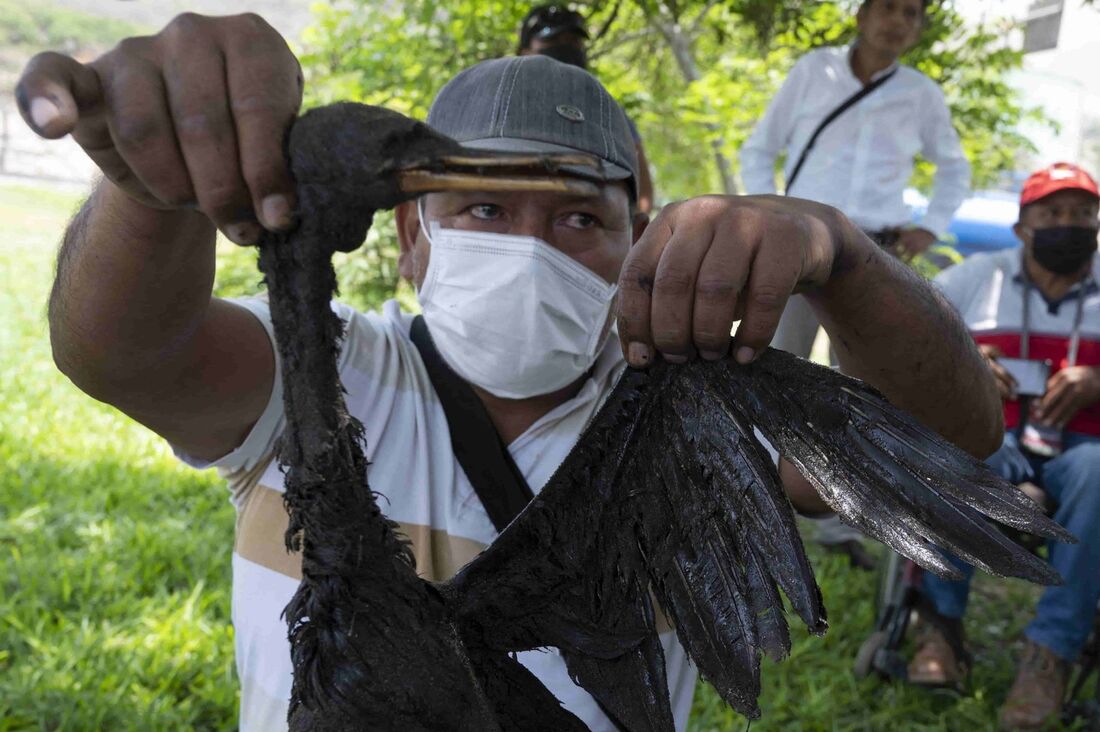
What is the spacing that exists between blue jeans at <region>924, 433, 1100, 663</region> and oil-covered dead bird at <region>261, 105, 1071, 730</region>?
2741 millimetres

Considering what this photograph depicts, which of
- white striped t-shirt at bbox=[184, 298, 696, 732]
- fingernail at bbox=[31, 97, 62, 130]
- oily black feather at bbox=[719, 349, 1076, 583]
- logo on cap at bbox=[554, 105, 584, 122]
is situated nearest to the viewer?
fingernail at bbox=[31, 97, 62, 130]

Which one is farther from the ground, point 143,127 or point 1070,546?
point 143,127

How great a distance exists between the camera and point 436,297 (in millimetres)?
2088

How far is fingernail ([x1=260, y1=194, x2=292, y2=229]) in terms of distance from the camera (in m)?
1.20

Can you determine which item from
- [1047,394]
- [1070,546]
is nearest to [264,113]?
[1070,546]

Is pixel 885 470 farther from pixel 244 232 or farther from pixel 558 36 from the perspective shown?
pixel 558 36

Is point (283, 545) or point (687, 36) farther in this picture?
point (687, 36)

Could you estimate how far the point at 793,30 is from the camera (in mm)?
6352

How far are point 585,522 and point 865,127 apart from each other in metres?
3.78

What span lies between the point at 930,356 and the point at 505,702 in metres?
1.03

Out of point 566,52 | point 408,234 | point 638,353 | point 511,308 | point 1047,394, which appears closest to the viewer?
point 638,353

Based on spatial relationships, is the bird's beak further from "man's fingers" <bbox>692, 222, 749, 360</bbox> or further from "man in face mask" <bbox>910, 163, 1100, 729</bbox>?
"man in face mask" <bbox>910, 163, 1100, 729</bbox>

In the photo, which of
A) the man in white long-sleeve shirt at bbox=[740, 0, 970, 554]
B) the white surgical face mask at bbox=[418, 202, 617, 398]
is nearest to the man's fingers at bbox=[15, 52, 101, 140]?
the white surgical face mask at bbox=[418, 202, 617, 398]

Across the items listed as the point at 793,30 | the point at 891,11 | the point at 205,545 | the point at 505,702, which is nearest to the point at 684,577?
the point at 505,702
